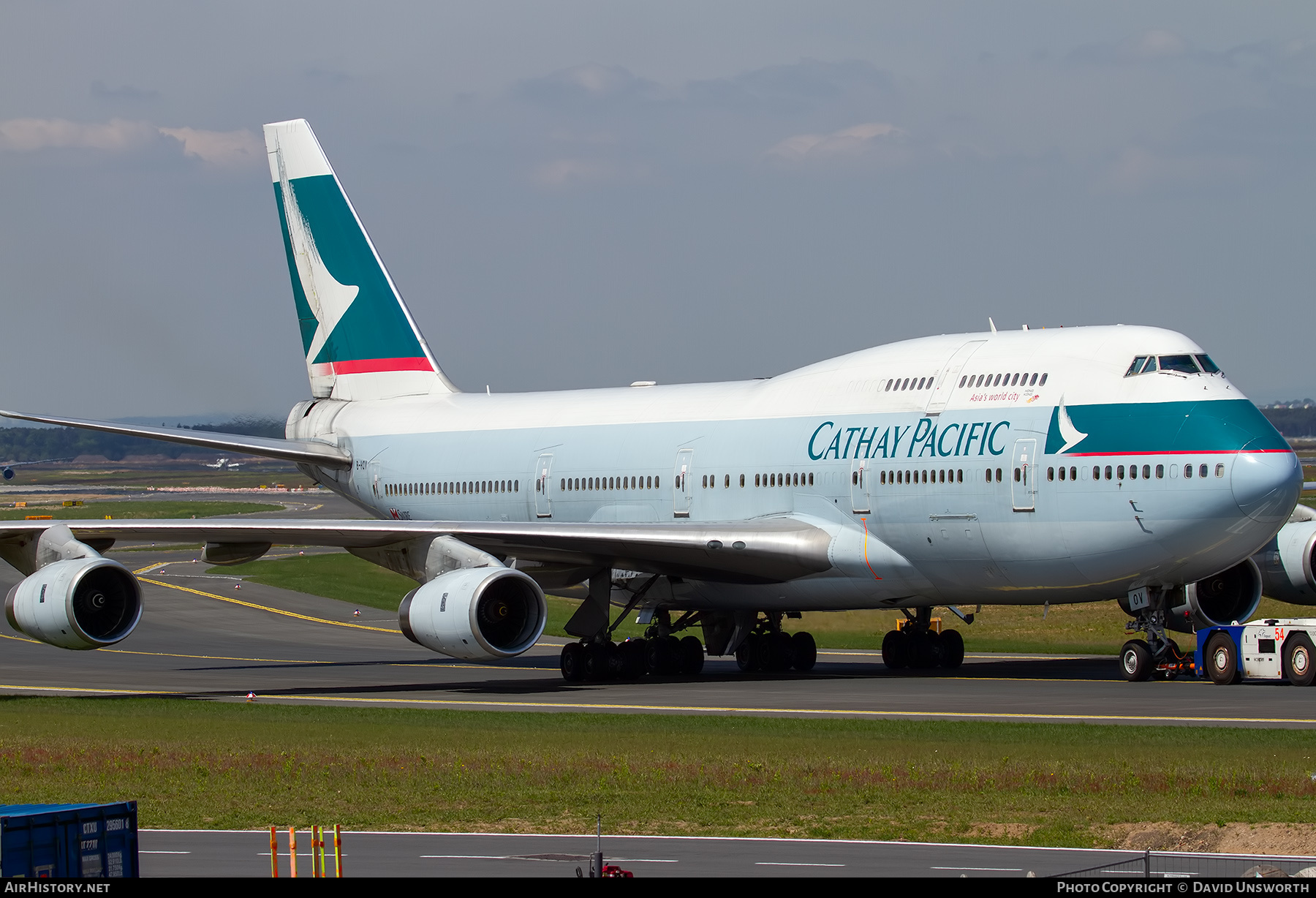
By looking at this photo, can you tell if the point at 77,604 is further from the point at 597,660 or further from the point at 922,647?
the point at 922,647

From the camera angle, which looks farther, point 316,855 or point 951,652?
point 951,652

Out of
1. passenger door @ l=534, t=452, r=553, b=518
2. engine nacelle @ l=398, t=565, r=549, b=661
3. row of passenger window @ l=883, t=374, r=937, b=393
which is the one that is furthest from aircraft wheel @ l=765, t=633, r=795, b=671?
row of passenger window @ l=883, t=374, r=937, b=393

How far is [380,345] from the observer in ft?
151

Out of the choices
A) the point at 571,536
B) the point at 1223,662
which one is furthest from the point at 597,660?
the point at 1223,662

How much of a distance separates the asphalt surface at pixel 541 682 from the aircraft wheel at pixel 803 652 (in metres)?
0.61

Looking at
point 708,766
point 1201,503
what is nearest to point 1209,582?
point 1201,503

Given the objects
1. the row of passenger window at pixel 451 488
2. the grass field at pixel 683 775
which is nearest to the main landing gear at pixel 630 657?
the row of passenger window at pixel 451 488

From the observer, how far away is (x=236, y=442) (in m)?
40.6

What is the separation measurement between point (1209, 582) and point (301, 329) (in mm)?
24445

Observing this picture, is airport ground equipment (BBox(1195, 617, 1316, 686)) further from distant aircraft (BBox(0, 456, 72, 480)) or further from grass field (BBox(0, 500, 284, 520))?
distant aircraft (BBox(0, 456, 72, 480))

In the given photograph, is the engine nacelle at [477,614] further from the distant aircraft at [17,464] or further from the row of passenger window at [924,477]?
the distant aircraft at [17,464]

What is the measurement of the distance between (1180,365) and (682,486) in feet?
36.1
